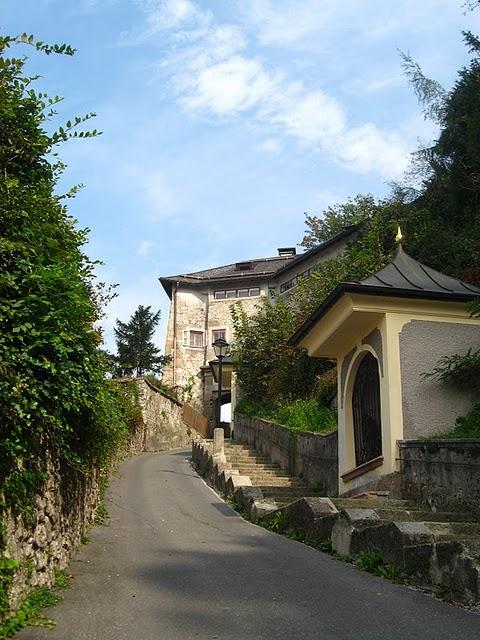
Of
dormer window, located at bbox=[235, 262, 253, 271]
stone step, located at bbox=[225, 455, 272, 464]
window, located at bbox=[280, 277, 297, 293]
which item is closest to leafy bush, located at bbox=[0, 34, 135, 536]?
stone step, located at bbox=[225, 455, 272, 464]

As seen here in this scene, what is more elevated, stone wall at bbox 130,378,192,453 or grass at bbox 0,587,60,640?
stone wall at bbox 130,378,192,453

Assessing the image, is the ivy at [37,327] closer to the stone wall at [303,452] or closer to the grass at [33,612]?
the grass at [33,612]

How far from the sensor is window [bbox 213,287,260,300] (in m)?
43.9

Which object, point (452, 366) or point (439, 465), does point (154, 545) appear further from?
point (452, 366)

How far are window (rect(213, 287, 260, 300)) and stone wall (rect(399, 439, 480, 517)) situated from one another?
33.4 metres

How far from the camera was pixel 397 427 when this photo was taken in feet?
36.3

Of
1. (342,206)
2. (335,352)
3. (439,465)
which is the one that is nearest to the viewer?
(439,465)

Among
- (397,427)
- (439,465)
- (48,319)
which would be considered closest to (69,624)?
(48,319)

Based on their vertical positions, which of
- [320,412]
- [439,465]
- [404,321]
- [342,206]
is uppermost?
[342,206]

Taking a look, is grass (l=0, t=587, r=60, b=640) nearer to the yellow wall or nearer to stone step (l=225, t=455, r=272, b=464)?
the yellow wall

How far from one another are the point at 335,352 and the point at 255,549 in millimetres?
6045

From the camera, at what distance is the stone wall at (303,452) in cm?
1494

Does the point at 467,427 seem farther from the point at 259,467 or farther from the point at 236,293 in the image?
the point at 236,293

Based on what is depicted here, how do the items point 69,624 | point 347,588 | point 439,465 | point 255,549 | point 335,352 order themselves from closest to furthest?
1. point 69,624
2. point 347,588
3. point 255,549
4. point 439,465
5. point 335,352
